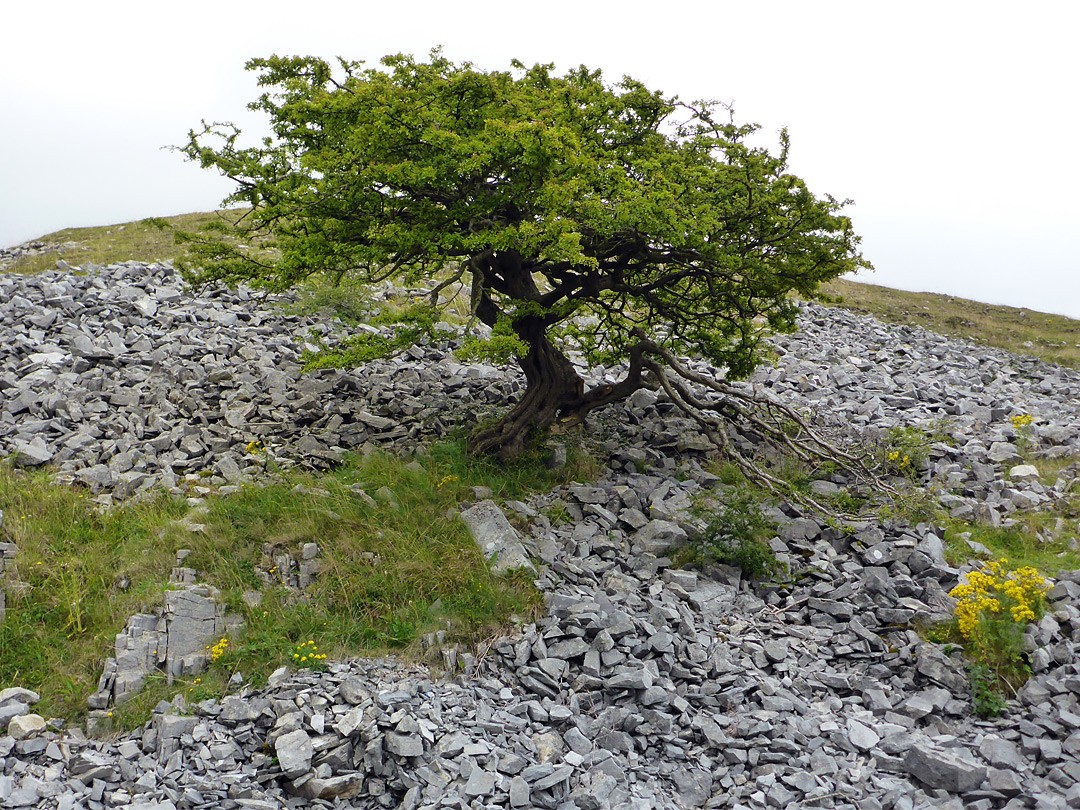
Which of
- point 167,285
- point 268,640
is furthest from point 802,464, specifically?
point 167,285

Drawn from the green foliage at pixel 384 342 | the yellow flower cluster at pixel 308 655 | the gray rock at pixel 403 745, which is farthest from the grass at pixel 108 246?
the gray rock at pixel 403 745

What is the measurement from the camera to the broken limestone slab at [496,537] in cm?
880

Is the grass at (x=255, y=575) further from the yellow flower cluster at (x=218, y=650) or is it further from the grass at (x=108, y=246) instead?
the grass at (x=108, y=246)

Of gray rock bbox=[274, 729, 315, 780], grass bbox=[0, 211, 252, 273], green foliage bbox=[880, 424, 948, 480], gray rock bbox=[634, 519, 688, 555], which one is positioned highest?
grass bbox=[0, 211, 252, 273]

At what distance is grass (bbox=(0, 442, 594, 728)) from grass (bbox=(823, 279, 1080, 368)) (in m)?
18.8

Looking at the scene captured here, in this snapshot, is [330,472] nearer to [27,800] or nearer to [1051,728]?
[27,800]

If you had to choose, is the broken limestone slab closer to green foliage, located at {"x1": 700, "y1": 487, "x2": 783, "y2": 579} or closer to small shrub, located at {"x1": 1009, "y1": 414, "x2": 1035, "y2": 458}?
green foliage, located at {"x1": 700, "y1": 487, "x2": 783, "y2": 579}

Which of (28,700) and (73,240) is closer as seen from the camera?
(28,700)

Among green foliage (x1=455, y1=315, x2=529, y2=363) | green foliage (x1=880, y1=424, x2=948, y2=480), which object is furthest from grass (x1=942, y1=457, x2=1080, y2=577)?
green foliage (x1=455, y1=315, x2=529, y2=363)

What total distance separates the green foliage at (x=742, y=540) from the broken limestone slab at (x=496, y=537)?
8.69 ft

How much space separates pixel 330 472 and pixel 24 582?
428 cm

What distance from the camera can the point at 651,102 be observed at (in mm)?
11125

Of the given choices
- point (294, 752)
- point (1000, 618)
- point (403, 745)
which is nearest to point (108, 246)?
point (294, 752)

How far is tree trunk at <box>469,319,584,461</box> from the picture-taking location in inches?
468
